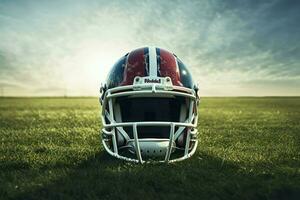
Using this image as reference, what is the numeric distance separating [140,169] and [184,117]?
0.99 metres

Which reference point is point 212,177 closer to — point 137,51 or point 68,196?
point 68,196

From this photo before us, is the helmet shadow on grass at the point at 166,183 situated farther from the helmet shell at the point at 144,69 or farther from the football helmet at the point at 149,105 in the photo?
the helmet shell at the point at 144,69

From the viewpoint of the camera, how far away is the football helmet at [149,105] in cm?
432

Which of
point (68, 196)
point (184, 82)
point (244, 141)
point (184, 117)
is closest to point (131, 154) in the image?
point (184, 117)

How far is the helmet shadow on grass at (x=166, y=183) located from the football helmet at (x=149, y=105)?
0.76 feet

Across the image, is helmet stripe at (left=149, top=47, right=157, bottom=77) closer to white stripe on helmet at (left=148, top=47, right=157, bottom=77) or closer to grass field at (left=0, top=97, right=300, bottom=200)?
white stripe on helmet at (left=148, top=47, right=157, bottom=77)

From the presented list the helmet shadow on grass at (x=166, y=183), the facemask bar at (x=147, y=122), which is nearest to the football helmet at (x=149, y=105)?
the facemask bar at (x=147, y=122)

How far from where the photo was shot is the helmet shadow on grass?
3426 mm

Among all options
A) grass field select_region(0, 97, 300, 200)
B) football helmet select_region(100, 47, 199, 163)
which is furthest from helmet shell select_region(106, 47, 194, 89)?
grass field select_region(0, 97, 300, 200)

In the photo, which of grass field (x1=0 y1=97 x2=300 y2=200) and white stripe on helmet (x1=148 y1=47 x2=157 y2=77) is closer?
grass field (x1=0 y1=97 x2=300 y2=200)

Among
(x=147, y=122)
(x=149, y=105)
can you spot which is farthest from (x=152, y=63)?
(x=147, y=122)

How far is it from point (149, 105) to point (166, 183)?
1.62 metres

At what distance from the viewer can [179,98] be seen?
491 cm

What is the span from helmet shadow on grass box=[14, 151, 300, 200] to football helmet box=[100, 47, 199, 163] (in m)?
0.23
